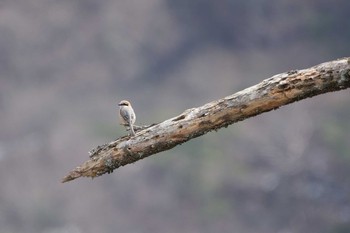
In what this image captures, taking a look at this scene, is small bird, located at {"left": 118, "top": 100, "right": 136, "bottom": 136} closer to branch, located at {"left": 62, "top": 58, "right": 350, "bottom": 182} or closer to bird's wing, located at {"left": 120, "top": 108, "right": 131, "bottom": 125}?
bird's wing, located at {"left": 120, "top": 108, "right": 131, "bottom": 125}

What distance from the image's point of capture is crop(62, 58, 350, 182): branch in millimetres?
12570

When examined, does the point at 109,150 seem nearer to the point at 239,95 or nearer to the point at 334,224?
the point at 239,95

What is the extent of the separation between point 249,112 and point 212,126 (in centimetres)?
52

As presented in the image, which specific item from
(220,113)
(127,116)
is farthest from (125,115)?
(220,113)

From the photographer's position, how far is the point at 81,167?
512 inches

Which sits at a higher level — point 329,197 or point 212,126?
point 329,197

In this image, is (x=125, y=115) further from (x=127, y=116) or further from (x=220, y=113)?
(x=220, y=113)

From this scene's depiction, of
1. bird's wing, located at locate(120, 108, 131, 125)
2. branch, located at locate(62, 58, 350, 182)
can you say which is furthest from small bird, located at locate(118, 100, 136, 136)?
branch, located at locate(62, 58, 350, 182)

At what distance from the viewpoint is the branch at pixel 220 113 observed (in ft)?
41.2

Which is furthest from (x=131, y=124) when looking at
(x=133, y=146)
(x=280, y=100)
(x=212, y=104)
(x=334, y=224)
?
(x=334, y=224)

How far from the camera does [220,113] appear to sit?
12.8m

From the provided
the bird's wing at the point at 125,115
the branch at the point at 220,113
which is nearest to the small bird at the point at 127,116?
the bird's wing at the point at 125,115

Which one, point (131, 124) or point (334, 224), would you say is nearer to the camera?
point (131, 124)

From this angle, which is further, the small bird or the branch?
the small bird
